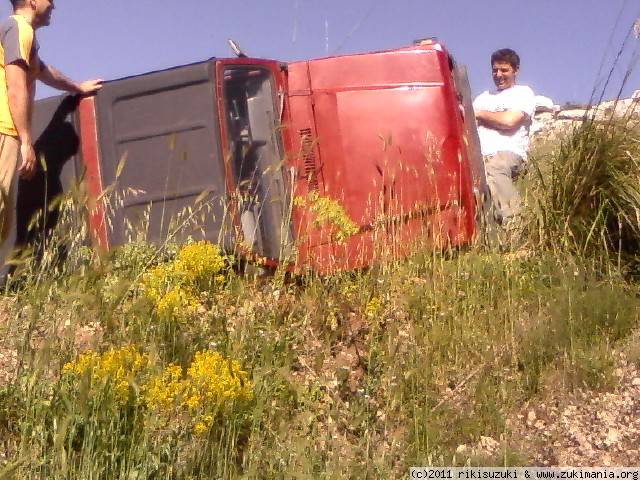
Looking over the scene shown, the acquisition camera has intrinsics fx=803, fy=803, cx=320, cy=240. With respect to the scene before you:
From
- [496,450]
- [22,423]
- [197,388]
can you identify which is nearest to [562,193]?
[496,450]

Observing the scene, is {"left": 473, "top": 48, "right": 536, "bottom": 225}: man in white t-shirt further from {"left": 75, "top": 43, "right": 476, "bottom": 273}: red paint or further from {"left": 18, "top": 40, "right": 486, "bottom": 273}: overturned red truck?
{"left": 75, "top": 43, "right": 476, "bottom": 273}: red paint

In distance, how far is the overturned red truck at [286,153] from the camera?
14.1 feet

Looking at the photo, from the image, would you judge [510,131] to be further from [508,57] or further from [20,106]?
[20,106]

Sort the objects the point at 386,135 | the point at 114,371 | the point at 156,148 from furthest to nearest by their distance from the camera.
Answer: the point at 386,135
the point at 156,148
the point at 114,371

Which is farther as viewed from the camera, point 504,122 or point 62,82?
point 504,122

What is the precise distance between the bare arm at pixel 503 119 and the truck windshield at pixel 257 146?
1724 mm

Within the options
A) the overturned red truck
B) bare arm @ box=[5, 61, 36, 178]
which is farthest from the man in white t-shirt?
bare arm @ box=[5, 61, 36, 178]

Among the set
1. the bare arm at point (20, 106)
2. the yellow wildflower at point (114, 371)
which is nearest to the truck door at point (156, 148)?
the bare arm at point (20, 106)

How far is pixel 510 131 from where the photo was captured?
19.3ft

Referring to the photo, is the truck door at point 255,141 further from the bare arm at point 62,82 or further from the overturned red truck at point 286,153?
the bare arm at point 62,82

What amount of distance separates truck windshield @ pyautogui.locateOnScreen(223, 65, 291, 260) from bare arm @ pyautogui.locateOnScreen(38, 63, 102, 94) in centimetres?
80

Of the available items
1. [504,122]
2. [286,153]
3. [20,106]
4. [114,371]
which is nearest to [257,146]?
[286,153]

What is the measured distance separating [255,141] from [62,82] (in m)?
1.18

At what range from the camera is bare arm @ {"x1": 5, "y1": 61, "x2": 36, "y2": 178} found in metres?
4.03
